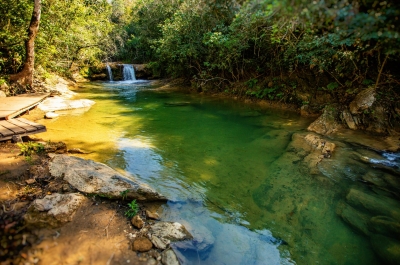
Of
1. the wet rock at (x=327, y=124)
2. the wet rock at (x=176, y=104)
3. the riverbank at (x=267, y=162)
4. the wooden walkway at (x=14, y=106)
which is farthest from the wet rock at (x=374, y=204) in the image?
the wet rock at (x=176, y=104)

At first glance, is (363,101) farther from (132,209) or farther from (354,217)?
(132,209)

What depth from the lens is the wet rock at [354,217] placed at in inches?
129

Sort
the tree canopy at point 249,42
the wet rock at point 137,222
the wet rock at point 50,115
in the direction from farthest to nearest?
the wet rock at point 50,115 < the wet rock at point 137,222 < the tree canopy at point 249,42

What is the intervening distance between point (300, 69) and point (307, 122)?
3311 mm

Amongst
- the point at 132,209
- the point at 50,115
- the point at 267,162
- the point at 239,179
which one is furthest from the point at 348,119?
the point at 50,115

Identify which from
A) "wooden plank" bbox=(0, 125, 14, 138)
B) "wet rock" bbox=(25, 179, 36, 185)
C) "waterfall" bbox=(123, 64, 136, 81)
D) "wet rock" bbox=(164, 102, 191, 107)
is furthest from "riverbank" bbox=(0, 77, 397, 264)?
"waterfall" bbox=(123, 64, 136, 81)

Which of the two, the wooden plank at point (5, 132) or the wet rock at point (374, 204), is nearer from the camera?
the wet rock at point (374, 204)

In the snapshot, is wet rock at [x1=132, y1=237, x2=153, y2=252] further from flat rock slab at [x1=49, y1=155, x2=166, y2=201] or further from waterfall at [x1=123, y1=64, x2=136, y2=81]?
waterfall at [x1=123, y1=64, x2=136, y2=81]

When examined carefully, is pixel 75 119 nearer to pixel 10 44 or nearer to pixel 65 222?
pixel 10 44

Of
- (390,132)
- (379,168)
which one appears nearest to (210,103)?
(390,132)

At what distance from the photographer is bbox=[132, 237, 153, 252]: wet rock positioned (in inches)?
98.3

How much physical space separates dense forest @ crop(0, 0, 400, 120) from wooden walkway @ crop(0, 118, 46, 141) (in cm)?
490

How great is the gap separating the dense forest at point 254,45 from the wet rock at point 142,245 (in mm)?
2658

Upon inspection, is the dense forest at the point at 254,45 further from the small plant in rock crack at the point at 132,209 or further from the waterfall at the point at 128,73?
the waterfall at the point at 128,73
